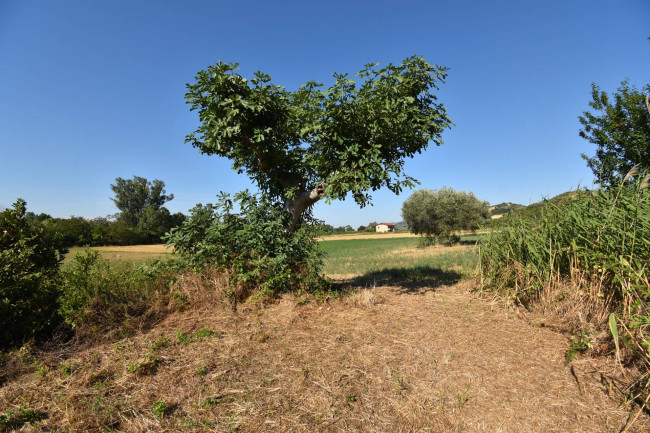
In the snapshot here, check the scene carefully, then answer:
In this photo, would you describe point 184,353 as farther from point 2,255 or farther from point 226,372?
point 2,255

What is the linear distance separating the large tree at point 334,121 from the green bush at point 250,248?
889mm

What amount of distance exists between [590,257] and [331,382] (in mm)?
4528

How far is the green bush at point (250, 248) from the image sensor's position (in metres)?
5.57

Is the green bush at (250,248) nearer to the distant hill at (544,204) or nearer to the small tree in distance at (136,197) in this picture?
the distant hill at (544,204)

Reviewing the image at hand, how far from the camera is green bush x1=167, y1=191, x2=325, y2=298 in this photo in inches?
219

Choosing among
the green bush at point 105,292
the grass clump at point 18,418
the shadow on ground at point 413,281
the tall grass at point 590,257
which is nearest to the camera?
the grass clump at point 18,418

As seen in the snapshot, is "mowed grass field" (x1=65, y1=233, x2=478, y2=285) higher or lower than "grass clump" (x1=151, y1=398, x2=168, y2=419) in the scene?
lower

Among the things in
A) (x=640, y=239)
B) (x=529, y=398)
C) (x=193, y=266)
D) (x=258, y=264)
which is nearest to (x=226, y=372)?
(x=258, y=264)

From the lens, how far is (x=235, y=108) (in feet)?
17.1

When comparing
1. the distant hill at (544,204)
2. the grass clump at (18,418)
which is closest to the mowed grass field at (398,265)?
the distant hill at (544,204)

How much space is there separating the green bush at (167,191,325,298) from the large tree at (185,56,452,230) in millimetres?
889

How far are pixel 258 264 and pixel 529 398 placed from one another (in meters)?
4.36

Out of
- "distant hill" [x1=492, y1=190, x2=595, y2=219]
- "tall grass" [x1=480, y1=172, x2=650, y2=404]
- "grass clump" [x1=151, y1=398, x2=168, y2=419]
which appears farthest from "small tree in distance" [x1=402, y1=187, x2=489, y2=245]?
"grass clump" [x1=151, y1=398, x2=168, y2=419]

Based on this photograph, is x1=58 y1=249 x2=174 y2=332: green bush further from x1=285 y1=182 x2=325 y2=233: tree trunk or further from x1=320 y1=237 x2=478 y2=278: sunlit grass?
x1=320 y1=237 x2=478 y2=278: sunlit grass
